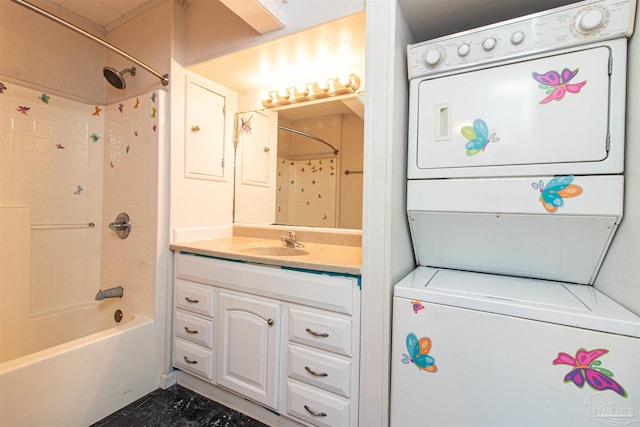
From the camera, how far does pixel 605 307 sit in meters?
0.85

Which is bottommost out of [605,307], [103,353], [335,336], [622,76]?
[103,353]

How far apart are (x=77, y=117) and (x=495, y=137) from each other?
275cm

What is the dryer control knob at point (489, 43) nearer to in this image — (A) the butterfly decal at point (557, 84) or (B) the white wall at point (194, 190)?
(A) the butterfly decal at point (557, 84)

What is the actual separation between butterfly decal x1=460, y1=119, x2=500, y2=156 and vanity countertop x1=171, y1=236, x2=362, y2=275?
2.06 feet

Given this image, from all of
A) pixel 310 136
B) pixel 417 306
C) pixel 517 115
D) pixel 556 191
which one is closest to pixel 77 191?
pixel 310 136

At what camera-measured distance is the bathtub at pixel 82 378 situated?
4.11 feet

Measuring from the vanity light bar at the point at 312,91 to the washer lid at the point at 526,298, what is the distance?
1224 mm

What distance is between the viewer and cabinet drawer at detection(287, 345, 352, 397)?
1.21 metres

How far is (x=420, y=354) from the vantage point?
1.00 m

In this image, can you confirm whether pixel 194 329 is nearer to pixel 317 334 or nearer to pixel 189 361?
pixel 189 361

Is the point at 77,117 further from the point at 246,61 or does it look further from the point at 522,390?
the point at 522,390

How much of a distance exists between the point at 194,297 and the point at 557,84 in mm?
1940

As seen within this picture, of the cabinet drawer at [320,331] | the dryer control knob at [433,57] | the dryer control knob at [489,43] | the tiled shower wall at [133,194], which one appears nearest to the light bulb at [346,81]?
the dryer control knob at [433,57]

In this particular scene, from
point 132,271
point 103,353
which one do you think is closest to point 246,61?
point 132,271
